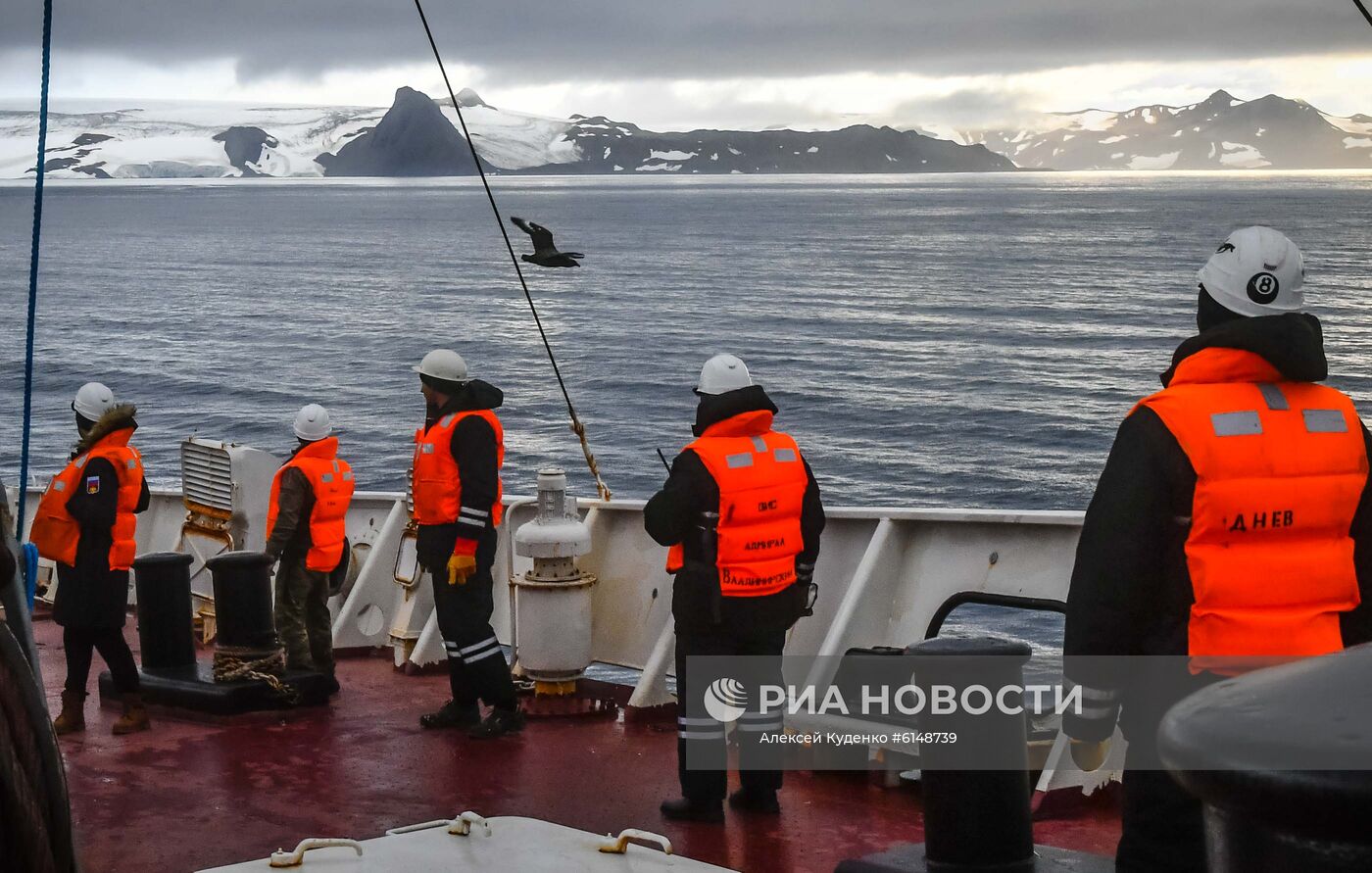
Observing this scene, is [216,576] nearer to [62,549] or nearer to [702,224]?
[62,549]

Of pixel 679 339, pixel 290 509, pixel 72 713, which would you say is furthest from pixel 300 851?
pixel 679 339

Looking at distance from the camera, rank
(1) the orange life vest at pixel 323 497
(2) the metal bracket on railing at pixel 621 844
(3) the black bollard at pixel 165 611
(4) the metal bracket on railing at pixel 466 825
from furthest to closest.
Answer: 1. (1) the orange life vest at pixel 323 497
2. (3) the black bollard at pixel 165 611
3. (4) the metal bracket on railing at pixel 466 825
4. (2) the metal bracket on railing at pixel 621 844

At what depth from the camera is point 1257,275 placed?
356 cm

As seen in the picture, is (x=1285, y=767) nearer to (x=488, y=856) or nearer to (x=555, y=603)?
(x=488, y=856)

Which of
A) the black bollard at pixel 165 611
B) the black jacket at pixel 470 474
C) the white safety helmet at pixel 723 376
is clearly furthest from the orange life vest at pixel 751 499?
the black bollard at pixel 165 611

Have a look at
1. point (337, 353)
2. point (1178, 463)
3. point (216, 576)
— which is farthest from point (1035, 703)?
point (337, 353)

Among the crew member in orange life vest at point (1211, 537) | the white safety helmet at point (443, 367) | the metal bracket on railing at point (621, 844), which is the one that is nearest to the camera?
the crew member in orange life vest at point (1211, 537)

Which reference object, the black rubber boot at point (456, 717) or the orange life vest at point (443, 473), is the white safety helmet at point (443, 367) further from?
the black rubber boot at point (456, 717)

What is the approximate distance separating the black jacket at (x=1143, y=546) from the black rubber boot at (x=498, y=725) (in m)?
4.17

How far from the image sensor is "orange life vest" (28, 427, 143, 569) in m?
7.22

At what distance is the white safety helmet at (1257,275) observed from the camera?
3.55 m

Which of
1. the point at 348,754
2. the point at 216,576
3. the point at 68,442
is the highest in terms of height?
the point at 216,576

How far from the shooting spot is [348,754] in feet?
23.3

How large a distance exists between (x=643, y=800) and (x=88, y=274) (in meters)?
100.0
